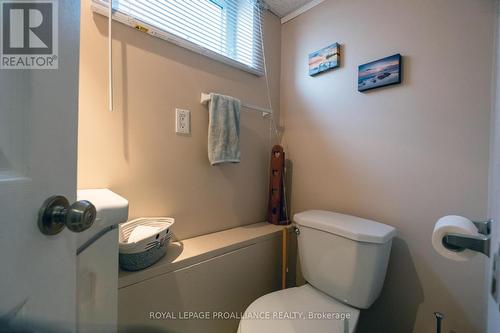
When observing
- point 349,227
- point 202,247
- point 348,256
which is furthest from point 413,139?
point 202,247

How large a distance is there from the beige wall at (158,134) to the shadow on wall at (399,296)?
82 cm

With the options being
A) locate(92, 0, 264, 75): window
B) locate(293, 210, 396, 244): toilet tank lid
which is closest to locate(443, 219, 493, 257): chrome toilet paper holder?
locate(293, 210, 396, 244): toilet tank lid

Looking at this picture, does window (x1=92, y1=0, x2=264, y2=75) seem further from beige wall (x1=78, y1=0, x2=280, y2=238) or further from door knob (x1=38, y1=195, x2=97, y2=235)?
door knob (x1=38, y1=195, x2=97, y2=235)

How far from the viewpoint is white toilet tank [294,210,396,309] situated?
0.88 meters

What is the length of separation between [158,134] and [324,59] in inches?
42.0

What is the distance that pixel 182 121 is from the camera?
3.60 ft

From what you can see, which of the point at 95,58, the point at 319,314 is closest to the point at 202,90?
the point at 95,58

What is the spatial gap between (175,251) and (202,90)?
0.85m

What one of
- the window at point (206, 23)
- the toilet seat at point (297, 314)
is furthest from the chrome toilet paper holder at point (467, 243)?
the window at point (206, 23)

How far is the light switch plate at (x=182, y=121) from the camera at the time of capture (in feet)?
3.55

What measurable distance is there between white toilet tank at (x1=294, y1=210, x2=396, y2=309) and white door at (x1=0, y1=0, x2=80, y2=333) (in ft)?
3.01

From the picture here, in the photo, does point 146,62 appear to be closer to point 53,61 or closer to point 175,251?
point 53,61

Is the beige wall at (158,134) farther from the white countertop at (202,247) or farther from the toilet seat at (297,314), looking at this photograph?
the toilet seat at (297,314)

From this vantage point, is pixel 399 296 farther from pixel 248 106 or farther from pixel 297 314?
pixel 248 106
